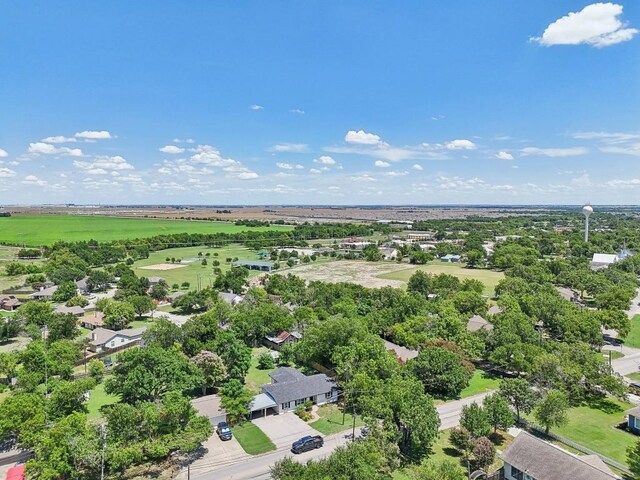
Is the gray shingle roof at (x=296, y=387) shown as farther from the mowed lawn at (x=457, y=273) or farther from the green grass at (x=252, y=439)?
the mowed lawn at (x=457, y=273)

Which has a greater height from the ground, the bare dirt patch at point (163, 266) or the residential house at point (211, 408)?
the bare dirt patch at point (163, 266)

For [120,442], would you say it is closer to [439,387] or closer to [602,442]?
[439,387]

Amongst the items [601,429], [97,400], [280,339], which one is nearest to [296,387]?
[280,339]

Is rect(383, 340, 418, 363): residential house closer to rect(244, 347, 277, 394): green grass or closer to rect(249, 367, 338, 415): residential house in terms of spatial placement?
rect(249, 367, 338, 415): residential house

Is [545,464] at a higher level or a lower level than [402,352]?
higher

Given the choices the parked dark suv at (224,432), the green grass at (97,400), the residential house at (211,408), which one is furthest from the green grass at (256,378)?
the green grass at (97,400)

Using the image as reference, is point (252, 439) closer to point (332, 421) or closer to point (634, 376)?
point (332, 421)
